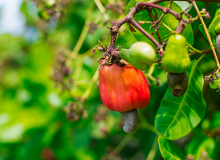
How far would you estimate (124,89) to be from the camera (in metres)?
0.76

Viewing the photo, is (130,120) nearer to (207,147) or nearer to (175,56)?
(175,56)

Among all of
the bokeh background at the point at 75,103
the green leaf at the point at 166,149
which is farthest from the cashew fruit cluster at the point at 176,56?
the bokeh background at the point at 75,103

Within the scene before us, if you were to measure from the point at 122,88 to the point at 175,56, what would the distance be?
0.22m

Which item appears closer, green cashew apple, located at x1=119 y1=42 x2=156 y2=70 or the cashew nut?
green cashew apple, located at x1=119 y1=42 x2=156 y2=70

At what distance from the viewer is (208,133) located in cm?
151

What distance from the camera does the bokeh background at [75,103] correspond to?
4.77ft

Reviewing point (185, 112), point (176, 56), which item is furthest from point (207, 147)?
point (176, 56)

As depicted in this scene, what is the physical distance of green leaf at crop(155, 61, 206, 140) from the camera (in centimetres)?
95

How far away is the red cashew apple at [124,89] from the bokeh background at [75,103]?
1.36ft

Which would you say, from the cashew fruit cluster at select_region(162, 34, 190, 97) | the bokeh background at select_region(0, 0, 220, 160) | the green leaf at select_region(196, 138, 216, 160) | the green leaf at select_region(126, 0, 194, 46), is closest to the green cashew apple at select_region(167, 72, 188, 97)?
the cashew fruit cluster at select_region(162, 34, 190, 97)

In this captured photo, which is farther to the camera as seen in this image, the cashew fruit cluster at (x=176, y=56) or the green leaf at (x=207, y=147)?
the green leaf at (x=207, y=147)

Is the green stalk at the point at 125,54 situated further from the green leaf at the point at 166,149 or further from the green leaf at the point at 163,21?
the green leaf at the point at 166,149

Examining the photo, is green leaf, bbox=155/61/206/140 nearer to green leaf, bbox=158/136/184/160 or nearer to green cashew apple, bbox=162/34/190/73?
green leaf, bbox=158/136/184/160

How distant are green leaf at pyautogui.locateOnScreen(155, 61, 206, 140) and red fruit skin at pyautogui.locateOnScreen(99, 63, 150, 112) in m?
0.27
